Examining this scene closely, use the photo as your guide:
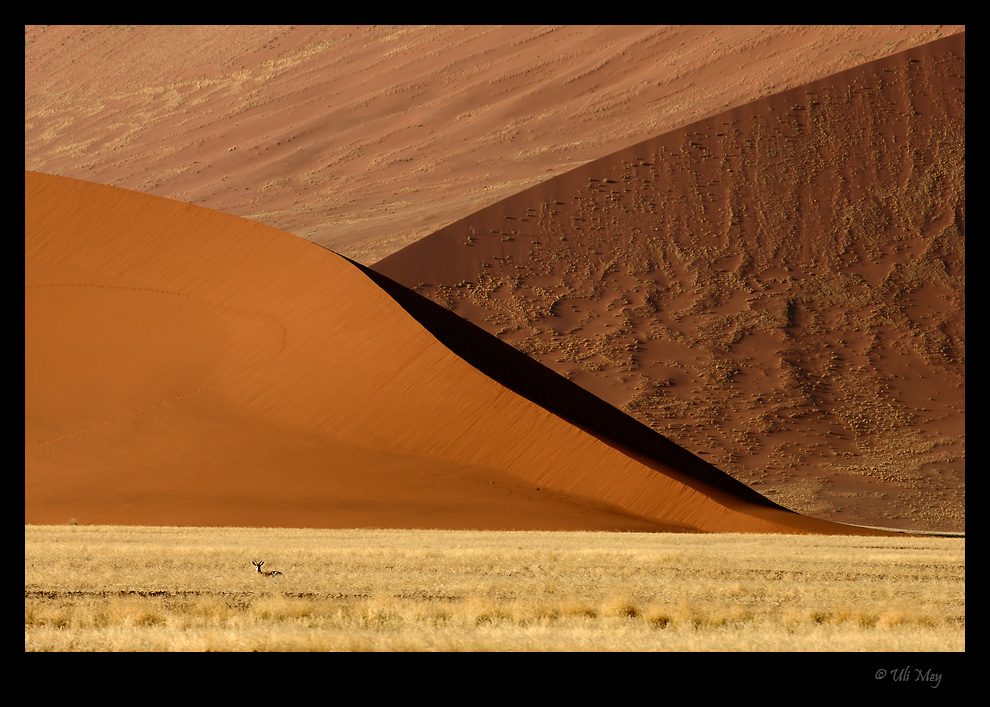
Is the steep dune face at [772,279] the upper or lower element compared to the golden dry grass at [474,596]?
upper

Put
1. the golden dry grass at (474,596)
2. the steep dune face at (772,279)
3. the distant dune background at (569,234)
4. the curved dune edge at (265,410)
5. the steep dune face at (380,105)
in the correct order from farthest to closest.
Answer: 1. the steep dune face at (380,105)
2. the steep dune face at (772,279)
3. the distant dune background at (569,234)
4. the curved dune edge at (265,410)
5. the golden dry grass at (474,596)

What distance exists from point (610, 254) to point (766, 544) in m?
32.8

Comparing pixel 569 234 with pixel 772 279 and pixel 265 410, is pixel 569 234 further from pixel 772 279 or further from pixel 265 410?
pixel 265 410

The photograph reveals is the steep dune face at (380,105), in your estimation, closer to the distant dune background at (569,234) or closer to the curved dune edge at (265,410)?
the distant dune background at (569,234)

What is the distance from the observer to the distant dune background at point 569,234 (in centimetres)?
2831

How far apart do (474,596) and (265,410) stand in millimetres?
17066

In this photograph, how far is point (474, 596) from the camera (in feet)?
36.4

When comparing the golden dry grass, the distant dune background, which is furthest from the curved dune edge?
the golden dry grass

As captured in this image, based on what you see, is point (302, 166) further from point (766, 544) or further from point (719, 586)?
point (719, 586)

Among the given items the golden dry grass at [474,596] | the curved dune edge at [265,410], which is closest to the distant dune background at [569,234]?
the curved dune edge at [265,410]

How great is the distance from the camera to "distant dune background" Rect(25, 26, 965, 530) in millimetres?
28312

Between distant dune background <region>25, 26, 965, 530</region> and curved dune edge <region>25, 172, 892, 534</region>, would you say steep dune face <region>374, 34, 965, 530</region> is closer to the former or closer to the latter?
distant dune background <region>25, 26, 965, 530</region>

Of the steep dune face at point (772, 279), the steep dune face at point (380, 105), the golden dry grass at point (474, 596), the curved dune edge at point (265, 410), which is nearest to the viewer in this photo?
the golden dry grass at point (474, 596)

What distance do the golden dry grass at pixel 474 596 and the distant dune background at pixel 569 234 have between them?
7.76 m
